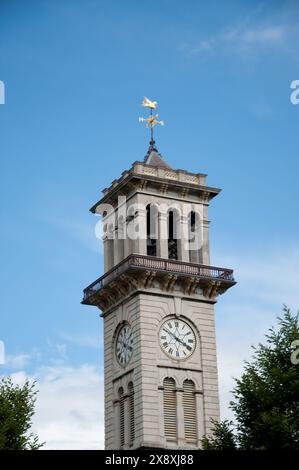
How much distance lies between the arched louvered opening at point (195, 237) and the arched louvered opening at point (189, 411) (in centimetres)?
1000

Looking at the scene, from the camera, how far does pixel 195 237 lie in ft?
288

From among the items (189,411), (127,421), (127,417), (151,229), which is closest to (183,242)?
(151,229)

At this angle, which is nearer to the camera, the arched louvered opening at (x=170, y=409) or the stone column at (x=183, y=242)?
the arched louvered opening at (x=170, y=409)

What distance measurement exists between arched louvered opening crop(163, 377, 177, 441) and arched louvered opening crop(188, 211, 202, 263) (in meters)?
10.4

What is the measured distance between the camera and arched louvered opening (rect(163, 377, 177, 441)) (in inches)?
3137

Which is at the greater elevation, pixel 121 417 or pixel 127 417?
pixel 121 417

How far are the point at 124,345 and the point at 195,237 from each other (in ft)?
33.3

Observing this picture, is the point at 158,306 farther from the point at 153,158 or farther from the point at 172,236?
the point at 153,158

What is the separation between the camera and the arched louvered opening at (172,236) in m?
87.8

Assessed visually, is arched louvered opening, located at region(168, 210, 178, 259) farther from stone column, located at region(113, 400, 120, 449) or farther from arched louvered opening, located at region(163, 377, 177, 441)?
stone column, located at region(113, 400, 120, 449)

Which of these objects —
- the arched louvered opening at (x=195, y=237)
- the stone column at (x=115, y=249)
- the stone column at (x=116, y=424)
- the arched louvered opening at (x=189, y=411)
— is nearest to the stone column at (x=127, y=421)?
the stone column at (x=116, y=424)

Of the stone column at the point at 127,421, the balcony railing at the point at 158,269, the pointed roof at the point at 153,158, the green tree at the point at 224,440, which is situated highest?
the pointed roof at the point at 153,158

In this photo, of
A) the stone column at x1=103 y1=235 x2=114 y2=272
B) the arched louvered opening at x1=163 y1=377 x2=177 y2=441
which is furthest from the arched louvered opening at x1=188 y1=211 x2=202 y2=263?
the arched louvered opening at x1=163 y1=377 x2=177 y2=441

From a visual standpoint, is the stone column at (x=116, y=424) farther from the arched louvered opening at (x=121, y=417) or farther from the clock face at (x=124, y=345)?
the clock face at (x=124, y=345)
